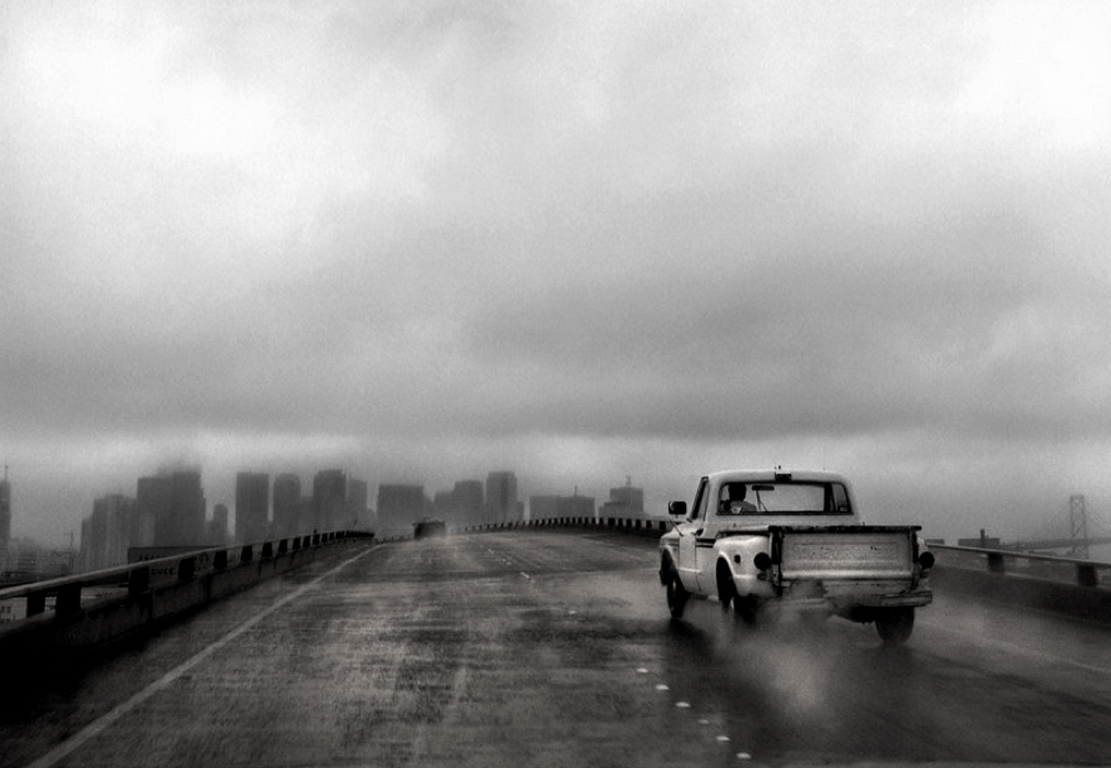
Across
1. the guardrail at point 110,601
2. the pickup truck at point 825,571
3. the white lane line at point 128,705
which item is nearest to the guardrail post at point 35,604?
the guardrail at point 110,601

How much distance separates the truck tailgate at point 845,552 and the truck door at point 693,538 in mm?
2198

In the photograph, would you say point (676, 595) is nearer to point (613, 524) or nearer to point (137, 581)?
point (137, 581)

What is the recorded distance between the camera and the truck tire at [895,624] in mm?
12297

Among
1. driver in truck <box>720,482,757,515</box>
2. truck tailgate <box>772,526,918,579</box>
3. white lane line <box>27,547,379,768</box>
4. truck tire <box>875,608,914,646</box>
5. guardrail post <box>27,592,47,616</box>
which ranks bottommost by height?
white lane line <box>27,547,379,768</box>

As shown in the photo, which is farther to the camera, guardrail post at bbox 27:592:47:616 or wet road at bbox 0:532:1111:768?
guardrail post at bbox 27:592:47:616

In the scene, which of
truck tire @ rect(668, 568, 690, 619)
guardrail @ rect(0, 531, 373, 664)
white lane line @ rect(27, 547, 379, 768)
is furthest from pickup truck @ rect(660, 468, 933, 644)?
guardrail @ rect(0, 531, 373, 664)

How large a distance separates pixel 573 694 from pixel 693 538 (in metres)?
4.85

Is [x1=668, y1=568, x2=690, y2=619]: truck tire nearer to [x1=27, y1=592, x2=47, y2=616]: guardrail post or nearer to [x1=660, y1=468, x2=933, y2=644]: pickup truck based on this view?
[x1=660, y1=468, x2=933, y2=644]: pickup truck

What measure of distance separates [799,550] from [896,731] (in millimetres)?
3795

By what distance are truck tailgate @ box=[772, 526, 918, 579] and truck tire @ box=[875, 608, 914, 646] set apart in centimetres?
68

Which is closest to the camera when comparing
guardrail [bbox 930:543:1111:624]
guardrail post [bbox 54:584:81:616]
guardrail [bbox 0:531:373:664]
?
guardrail [bbox 0:531:373:664]

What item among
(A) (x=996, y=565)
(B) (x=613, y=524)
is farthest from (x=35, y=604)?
(B) (x=613, y=524)

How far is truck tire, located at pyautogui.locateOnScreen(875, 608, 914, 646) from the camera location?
12297 millimetres

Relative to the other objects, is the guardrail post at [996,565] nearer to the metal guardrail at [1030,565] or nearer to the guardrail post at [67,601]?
the metal guardrail at [1030,565]
